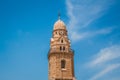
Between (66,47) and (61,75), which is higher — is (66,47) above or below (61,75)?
above

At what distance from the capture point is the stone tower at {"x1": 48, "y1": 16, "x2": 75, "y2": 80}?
7319cm

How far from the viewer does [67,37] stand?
254ft

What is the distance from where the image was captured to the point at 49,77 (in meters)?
74.4

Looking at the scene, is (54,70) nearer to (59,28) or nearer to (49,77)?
(49,77)

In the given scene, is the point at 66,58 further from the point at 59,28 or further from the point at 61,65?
the point at 59,28

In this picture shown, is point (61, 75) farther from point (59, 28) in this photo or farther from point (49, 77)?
point (59, 28)

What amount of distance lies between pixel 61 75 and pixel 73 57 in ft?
15.8

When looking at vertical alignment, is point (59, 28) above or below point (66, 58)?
above

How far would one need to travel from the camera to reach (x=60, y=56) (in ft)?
244

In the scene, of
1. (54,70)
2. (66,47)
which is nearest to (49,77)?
(54,70)

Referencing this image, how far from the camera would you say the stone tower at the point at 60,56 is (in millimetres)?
73188

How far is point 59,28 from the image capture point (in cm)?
7750

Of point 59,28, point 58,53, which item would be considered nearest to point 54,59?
point 58,53

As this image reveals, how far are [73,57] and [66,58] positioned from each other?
1.78m
